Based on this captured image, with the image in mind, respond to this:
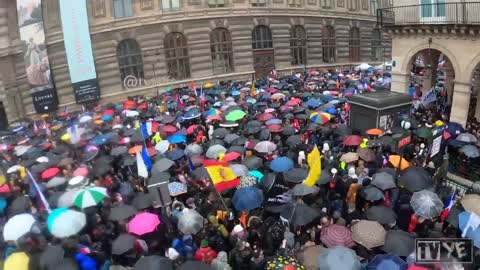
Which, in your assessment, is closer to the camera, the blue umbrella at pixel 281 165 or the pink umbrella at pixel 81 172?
the blue umbrella at pixel 281 165

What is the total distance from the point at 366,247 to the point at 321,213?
1.43m

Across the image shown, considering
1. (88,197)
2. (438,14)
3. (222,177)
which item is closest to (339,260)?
(222,177)

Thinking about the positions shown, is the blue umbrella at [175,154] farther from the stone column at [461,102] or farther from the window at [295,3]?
the window at [295,3]

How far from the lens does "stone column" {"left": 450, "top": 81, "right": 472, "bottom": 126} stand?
17922 millimetres

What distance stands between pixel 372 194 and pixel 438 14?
40.9ft

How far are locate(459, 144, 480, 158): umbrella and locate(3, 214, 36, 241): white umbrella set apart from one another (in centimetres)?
1351

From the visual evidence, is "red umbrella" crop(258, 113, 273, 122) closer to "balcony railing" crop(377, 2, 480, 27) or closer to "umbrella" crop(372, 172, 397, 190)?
"umbrella" crop(372, 172, 397, 190)

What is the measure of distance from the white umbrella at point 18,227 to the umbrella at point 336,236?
732 cm

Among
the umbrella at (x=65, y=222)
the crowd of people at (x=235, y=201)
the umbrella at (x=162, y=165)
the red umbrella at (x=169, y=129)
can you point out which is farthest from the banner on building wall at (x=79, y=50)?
the umbrella at (x=65, y=222)

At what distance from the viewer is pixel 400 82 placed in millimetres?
21047

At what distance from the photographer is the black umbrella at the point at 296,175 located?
1186cm

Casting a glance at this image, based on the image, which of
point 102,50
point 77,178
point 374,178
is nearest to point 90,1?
point 102,50

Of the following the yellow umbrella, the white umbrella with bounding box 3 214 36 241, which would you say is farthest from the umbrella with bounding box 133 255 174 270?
the white umbrella with bounding box 3 214 36 241

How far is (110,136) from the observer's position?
17344 mm
